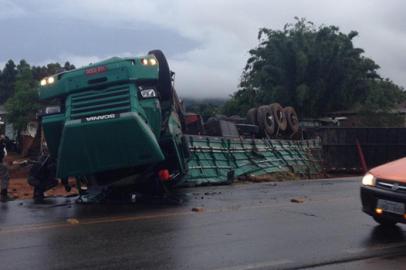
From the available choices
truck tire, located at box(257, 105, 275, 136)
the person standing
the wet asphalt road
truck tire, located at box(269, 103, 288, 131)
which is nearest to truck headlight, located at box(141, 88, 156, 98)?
the wet asphalt road

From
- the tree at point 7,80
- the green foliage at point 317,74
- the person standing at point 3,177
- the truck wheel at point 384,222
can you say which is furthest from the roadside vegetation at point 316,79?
the tree at point 7,80

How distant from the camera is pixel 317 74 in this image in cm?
4238

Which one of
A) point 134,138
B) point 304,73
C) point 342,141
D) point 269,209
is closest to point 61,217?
point 134,138

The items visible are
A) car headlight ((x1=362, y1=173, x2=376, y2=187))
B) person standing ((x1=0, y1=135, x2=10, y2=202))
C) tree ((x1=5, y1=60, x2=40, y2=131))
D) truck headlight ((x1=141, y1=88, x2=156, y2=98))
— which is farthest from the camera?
tree ((x1=5, y1=60, x2=40, y2=131))

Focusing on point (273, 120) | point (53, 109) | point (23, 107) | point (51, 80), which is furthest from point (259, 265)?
point (23, 107)

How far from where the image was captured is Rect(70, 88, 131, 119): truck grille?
988 cm

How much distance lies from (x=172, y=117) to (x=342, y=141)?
1493 cm

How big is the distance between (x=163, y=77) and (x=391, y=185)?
16.9 ft

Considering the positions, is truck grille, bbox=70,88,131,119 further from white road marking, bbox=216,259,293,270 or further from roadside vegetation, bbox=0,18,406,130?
roadside vegetation, bbox=0,18,406,130

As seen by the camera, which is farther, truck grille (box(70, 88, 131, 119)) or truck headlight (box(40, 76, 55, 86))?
truck headlight (box(40, 76, 55, 86))

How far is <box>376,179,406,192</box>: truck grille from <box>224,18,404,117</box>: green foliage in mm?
33583

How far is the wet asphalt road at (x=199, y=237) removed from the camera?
6.11 m

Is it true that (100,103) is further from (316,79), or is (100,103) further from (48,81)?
(316,79)

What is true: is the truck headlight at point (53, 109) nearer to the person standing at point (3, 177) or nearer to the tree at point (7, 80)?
the person standing at point (3, 177)
